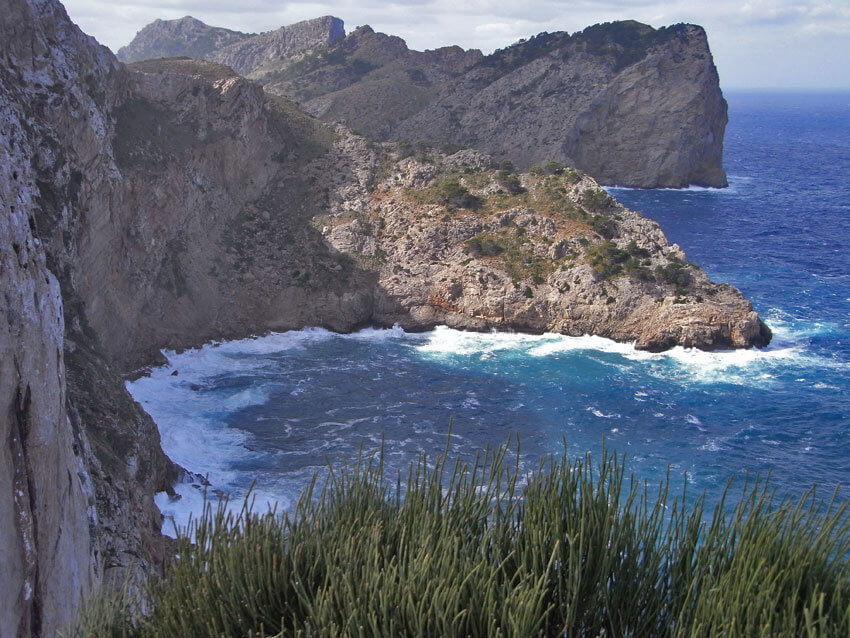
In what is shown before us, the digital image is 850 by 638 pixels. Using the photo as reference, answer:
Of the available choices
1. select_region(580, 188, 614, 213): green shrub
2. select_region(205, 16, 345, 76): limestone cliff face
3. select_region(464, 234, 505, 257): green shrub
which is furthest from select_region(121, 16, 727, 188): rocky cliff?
select_region(464, 234, 505, 257): green shrub

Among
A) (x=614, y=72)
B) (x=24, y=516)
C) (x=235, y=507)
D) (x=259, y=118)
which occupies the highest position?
(x=614, y=72)

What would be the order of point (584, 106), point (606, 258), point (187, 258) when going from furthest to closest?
point (584, 106)
point (606, 258)
point (187, 258)

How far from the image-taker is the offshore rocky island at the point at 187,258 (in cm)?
1808

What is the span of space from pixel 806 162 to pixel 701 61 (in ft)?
125

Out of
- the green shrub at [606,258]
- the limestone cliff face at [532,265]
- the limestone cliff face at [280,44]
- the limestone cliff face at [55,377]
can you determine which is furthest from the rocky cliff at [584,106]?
the limestone cliff face at [55,377]

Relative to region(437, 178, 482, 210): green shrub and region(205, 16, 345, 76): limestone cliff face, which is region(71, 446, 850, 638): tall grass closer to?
region(437, 178, 482, 210): green shrub

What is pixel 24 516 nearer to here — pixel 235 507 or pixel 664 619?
pixel 664 619

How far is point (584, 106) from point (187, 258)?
A: 71.6 metres

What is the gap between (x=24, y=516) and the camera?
1582cm

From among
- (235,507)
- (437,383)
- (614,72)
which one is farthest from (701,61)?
(235,507)

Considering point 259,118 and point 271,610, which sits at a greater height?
point 259,118

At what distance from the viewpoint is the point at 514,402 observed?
4638 cm

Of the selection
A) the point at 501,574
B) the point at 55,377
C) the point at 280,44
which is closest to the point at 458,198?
the point at 55,377

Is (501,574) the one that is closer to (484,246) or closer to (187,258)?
(187,258)
